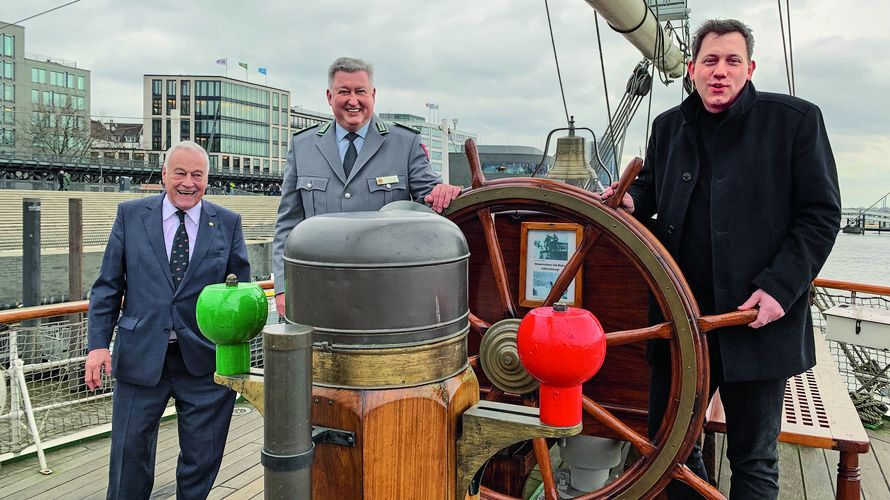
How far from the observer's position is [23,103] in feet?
162

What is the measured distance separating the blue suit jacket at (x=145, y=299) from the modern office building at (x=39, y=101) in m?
46.8

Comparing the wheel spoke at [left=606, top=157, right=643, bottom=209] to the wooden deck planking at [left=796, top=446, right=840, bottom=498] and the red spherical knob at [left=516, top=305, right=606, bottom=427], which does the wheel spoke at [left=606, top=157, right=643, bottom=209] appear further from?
the wooden deck planking at [left=796, top=446, right=840, bottom=498]

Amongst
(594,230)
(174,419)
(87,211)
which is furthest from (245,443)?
(87,211)

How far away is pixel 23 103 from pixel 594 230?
5732 centimetres

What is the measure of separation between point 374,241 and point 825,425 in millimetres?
1482

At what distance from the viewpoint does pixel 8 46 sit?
48.2 meters

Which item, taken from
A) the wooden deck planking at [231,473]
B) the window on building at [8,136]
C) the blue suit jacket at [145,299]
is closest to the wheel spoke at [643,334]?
the blue suit jacket at [145,299]

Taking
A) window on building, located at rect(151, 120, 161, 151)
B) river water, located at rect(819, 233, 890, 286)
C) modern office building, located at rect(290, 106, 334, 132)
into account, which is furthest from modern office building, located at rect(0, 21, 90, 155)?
river water, located at rect(819, 233, 890, 286)

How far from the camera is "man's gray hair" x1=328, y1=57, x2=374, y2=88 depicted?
1.87 metres

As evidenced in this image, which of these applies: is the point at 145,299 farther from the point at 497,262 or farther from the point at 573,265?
the point at 573,265

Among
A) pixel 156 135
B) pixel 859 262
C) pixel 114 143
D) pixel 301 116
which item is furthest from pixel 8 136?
pixel 859 262

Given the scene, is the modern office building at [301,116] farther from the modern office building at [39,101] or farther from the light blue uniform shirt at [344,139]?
the light blue uniform shirt at [344,139]

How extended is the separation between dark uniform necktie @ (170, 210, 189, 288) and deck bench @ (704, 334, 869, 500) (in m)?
1.45

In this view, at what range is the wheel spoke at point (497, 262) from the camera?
178 centimetres
